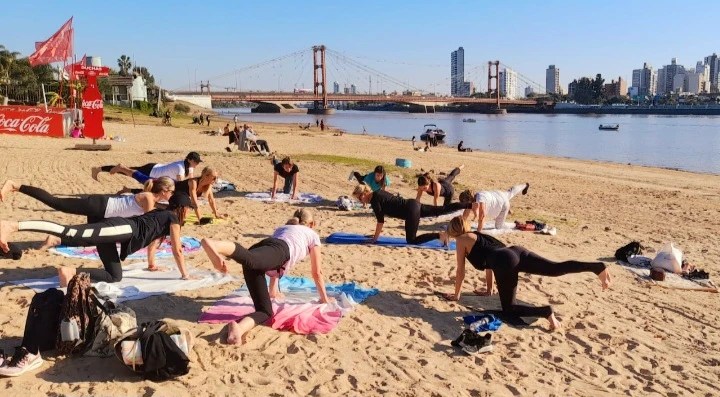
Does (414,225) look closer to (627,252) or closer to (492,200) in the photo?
(492,200)

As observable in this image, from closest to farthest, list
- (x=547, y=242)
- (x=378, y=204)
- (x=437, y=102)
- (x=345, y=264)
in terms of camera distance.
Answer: (x=345, y=264)
(x=378, y=204)
(x=547, y=242)
(x=437, y=102)

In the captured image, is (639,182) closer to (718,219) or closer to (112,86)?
(718,219)

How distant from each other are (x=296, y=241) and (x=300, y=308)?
685mm

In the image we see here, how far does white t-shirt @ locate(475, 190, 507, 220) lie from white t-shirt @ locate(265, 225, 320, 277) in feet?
13.3

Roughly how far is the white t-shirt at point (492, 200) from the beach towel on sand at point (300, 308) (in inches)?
125

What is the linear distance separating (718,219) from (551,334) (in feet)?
30.3

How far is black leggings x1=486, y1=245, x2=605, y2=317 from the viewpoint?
5.41 metres

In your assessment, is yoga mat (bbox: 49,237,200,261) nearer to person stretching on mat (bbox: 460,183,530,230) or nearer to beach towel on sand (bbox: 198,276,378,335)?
beach towel on sand (bbox: 198,276,378,335)

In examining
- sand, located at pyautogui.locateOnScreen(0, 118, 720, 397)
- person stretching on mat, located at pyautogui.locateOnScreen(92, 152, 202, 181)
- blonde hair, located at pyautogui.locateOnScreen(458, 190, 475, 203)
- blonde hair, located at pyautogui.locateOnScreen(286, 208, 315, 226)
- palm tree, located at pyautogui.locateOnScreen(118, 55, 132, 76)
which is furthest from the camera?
palm tree, located at pyautogui.locateOnScreen(118, 55, 132, 76)

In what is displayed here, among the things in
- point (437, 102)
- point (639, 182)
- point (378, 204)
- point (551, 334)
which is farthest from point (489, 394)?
point (437, 102)

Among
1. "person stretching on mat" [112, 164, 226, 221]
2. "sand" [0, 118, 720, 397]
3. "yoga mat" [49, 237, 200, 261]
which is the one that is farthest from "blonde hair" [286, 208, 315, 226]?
"person stretching on mat" [112, 164, 226, 221]

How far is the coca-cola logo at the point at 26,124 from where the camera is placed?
2333 centimetres

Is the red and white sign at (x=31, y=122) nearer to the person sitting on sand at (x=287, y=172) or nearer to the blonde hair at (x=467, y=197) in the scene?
the person sitting on sand at (x=287, y=172)

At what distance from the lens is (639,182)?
20.5 metres
